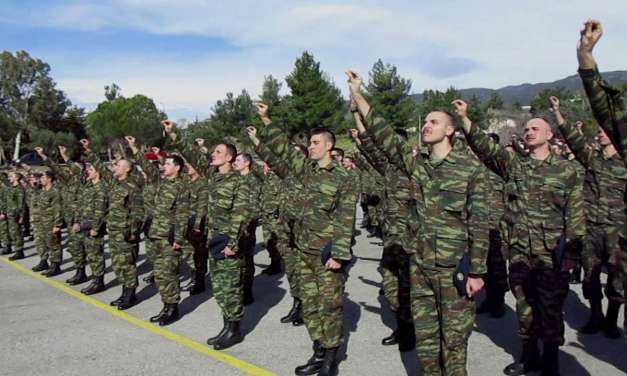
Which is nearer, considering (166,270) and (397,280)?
(397,280)

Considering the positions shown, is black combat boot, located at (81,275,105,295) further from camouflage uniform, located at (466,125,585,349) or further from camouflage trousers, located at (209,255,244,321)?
camouflage uniform, located at (466,125,585,349)

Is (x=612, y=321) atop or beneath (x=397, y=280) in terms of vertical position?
beneath

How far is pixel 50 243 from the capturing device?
9.21 m

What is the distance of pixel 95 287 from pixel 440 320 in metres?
5.97

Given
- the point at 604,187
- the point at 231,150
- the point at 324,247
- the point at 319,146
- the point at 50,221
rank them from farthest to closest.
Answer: the point at 50,221 < the point at 231,150 < the point at 604,187 < the point at 319,146 < the point at 324,247

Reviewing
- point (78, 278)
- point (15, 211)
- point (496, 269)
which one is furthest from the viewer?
point (15, 211)

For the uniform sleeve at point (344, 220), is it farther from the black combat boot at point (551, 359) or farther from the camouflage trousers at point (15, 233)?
the camouflage trousers at point (15, 233)

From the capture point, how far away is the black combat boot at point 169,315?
5981 millimetres

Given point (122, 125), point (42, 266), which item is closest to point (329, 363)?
point (42, 266)

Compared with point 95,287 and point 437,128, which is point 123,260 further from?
Result: point 437,128

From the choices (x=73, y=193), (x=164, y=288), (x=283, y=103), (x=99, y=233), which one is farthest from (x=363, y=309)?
(x=283, y=103)

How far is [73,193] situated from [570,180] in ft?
28.3

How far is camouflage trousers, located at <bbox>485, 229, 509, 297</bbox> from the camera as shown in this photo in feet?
19.5

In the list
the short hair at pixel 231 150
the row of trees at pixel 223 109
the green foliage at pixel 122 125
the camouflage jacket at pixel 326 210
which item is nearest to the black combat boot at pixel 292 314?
the camouflage jacket at pixel 326 210
